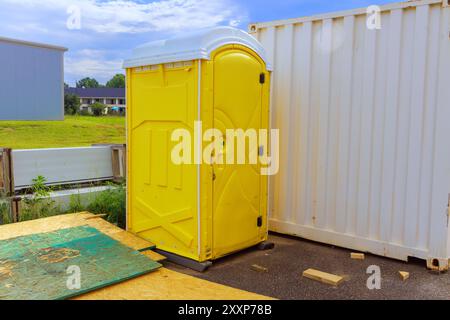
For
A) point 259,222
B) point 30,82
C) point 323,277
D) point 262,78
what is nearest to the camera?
point 323,277

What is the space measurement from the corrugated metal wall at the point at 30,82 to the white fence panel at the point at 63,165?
4.08 m

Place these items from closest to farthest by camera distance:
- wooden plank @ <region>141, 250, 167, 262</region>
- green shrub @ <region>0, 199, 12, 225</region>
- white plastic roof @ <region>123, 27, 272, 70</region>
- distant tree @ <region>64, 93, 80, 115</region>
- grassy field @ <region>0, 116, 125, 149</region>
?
white plastic roof @ <region>123, 27, 272, 70</region>, wooden plank @ <region>141, 250, 167, 262</region>, green shrub @ <region>0, 199, 12, 225</region>, grassy field @ <region>0, 116, 125, 149</region>, distant tree @ <region>64, 93, 80, 115</region>

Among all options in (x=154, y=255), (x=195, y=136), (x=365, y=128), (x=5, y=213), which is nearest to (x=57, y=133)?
(x=5, y=213)

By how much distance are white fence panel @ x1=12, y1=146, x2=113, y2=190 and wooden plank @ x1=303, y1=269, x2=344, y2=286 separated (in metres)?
4.22

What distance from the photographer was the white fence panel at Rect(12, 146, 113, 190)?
564 centimetres

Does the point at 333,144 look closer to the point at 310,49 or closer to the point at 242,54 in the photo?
the point at 310,49

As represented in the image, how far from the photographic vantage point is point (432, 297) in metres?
3.54

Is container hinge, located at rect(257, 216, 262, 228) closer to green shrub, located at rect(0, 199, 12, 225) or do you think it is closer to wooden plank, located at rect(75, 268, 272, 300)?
wooden plank, located at rect(75, 268, 272, 300)

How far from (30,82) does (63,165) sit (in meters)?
4.86

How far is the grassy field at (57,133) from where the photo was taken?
30.6 feet

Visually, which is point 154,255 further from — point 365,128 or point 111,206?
point 365,128

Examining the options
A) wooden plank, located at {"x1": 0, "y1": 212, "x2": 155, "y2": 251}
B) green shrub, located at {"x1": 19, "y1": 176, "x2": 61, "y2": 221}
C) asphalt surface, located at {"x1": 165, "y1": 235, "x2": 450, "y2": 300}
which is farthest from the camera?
green shrub, located at {"x1": 19, "y1": 176, "x2": 61, "y2": 221}

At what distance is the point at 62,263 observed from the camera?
12.2ft

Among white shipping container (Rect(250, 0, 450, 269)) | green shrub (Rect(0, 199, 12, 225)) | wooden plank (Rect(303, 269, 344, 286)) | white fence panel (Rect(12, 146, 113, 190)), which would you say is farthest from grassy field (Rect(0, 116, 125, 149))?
wooden plank (Rect(303, 269, 344, 286))
